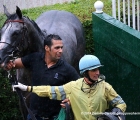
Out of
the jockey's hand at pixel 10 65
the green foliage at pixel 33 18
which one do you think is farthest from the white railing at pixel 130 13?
the jockey's hand at pixel 10 65

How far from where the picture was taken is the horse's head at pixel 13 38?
5758 mm

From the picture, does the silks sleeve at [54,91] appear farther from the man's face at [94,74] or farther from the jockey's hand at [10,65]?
the jockey's hand at [10,65]

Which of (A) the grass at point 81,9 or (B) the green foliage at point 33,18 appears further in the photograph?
(A) the grass at point 81,9

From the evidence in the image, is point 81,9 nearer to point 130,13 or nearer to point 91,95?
point 130,13

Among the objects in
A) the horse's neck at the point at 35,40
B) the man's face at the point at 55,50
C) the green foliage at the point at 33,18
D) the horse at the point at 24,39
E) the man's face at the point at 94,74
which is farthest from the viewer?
the green foliage at the point at 33,18

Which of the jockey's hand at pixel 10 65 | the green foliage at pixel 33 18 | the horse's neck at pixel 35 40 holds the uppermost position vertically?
the horse's neck at pixel 35 40

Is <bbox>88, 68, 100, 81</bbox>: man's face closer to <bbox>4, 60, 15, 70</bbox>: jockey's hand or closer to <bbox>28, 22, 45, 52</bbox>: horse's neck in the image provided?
<bbox>4, 60, 15, 70</bbox>: jockey's hand

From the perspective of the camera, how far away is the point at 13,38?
5.93 meters

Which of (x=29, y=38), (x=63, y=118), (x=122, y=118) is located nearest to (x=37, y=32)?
(x=29, y=38)

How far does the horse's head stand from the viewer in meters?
5.76

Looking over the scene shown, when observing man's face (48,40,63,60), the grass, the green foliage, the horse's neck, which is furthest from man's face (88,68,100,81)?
the grass

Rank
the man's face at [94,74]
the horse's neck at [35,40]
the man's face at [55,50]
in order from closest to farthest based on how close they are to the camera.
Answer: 1. the man's face at [94,74]
2. the man's face at [55,50]
3. the horse's neck at [35,40]

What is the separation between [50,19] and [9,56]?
8.52ft

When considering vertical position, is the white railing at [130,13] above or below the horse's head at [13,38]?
below
